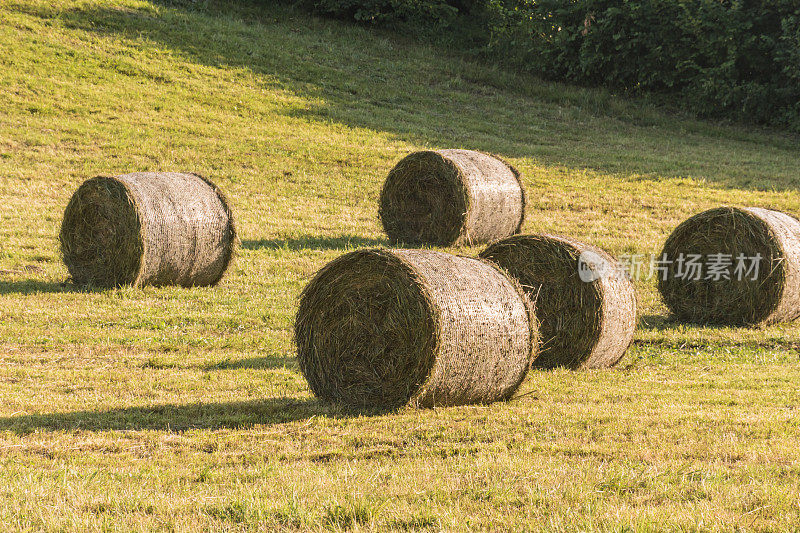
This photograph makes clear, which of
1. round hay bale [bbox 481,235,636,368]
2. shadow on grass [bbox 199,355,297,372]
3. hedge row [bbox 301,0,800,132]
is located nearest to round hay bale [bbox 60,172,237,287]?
shadow on grass [bbox 199,355,297,372]

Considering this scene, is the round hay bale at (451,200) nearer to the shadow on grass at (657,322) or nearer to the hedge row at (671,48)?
the shadow on grass at (657,322)

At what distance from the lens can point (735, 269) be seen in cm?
1441

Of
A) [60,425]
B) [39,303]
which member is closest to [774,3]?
[39,303]

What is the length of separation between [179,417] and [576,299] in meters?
5.35

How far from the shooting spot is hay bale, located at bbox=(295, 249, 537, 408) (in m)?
8.41

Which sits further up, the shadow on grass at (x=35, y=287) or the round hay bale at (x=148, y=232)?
the round hay bale at (x=148, y=232)

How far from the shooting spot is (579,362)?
11.1m

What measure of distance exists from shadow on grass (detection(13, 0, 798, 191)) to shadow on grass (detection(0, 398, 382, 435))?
810 inches

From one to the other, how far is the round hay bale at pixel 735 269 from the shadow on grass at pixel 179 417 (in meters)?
8.04

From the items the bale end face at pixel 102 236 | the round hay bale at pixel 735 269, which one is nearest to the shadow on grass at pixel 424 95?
the round hay bale at pixel 735 269

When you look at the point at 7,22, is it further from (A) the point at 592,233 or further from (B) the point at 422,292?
(B) the point at 422,292

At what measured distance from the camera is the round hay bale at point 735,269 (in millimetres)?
13938

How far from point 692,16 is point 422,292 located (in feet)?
113

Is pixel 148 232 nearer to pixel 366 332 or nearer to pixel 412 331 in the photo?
pixel 366 332
